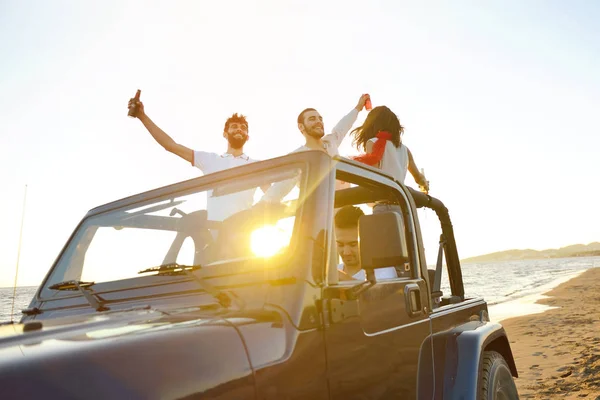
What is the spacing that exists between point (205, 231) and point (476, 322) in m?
1.92

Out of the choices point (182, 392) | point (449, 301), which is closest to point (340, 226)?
point (449, 301)

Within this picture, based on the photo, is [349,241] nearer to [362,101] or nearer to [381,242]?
[362,101]

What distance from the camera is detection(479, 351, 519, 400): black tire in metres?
2.88

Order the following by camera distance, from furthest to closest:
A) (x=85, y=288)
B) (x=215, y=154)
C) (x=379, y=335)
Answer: (x=215, y=154), (x=85, y=288), (x=379, y=335)

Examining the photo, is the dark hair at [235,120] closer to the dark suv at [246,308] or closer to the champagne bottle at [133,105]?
the champagne bottle at [133,105]

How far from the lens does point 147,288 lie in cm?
202

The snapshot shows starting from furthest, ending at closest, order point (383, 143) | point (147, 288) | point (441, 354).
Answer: point (383, 143), point (441, 354), point (147, 288)

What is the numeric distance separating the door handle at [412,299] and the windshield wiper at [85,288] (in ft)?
4.20

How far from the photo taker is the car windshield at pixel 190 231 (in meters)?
2.03

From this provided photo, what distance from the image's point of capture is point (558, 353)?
9.08 meters

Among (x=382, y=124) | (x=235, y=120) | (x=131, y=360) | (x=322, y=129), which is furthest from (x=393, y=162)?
(x=131, y=360)

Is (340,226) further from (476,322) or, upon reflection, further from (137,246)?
(137,246)

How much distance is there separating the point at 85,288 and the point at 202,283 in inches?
27.8

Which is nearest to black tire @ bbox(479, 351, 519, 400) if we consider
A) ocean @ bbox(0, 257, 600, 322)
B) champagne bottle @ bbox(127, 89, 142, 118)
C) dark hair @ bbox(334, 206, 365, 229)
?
dark hair @ bbox(334, 206, 365, 229)
